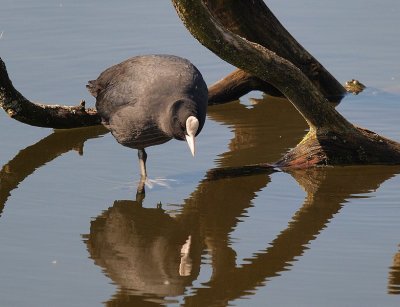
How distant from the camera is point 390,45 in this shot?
36.0 feet

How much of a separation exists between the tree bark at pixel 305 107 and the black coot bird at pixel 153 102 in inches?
15.1

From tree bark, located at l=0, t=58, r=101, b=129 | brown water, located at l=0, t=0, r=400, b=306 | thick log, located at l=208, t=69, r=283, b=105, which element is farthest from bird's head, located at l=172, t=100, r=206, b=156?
thick log, located at l=208, t=69, r=283, b=105

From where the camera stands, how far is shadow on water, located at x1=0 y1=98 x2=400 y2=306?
20.6 feet

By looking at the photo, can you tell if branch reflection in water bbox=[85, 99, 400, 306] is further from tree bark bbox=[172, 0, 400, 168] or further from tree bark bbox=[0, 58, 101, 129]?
tree bark bbox=[0, 58, 101, 129]

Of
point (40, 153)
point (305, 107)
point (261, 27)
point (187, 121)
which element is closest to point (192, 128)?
point (187, 121)

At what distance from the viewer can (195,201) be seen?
7.72 meters

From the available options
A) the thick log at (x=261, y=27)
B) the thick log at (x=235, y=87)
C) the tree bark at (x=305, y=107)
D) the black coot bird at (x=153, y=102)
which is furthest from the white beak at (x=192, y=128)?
the thick log at (x=235, y=87)

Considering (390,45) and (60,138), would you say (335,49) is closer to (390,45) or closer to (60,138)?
(390,45)

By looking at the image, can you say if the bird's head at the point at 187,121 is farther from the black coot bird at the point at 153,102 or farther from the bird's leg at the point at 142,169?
the bird's leg at the point at 142,169

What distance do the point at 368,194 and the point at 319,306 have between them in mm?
1991

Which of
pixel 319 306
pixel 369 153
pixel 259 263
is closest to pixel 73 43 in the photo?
pixel 369 153

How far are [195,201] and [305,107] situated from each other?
3.51 ft

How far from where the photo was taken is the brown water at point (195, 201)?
20.6 feet

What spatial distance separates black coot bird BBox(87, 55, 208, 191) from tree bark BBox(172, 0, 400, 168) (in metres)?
0.38
